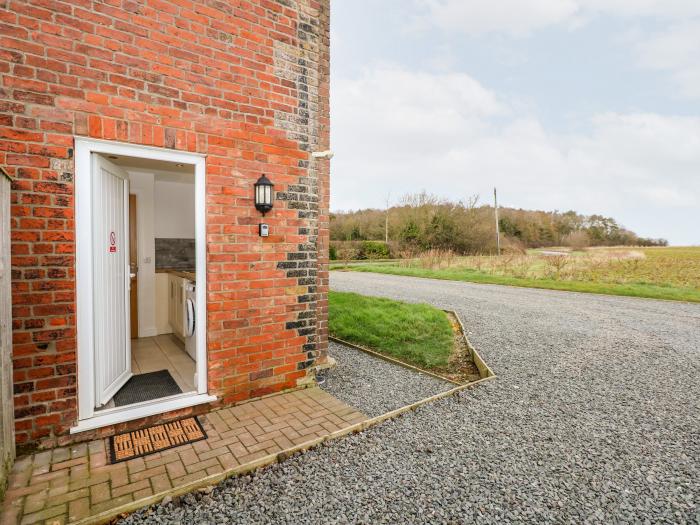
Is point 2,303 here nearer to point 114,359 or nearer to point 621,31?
point 114,359

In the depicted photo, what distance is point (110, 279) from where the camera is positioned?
127 inches

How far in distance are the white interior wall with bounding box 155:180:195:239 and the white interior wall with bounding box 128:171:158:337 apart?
0.64ft

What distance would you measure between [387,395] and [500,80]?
15.0 metres

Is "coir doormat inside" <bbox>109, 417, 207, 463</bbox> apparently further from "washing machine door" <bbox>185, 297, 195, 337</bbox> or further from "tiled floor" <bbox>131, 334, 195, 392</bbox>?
"washing machine door" <bbox>185, 297, 195, 337</bbox>

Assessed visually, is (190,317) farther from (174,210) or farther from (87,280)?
(174,210)

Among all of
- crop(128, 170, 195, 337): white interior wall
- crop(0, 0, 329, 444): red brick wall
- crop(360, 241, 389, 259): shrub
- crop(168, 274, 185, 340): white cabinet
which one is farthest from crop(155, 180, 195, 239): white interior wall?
crop(360, 241, 389, 259): shrub

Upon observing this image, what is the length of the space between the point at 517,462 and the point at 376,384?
1.72 meters

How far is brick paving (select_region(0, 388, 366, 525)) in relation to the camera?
198 centimetres

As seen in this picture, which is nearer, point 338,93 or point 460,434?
point 460,434

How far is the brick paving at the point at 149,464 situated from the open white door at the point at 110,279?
0.59 metres

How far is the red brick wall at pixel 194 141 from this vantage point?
2402mm

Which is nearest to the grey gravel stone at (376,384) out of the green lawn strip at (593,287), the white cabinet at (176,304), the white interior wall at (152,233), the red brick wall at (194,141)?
the red brick wall at (194,141)

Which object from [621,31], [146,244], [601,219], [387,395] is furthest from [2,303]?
[601,219]

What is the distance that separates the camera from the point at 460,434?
292 cm
